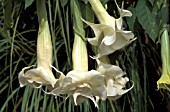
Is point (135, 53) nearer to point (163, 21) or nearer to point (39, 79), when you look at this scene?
point (163, 21)

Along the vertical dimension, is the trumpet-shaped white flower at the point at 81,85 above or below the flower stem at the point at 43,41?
below

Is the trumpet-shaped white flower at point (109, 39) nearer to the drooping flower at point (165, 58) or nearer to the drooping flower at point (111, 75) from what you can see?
the drooping flower at point (111, 75)

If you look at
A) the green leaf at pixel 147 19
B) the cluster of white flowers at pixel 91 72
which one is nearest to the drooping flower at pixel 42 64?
the cluster of white flowers at pixel 91 72

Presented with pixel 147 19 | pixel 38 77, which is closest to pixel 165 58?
pixel 147 19

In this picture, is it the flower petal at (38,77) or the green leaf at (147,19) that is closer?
the flower petal at (38,77)

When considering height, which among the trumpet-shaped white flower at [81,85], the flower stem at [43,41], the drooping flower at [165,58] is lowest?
the drooping flower at [165,58]

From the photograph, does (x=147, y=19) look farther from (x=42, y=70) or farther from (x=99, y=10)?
(x=42, y=70)
